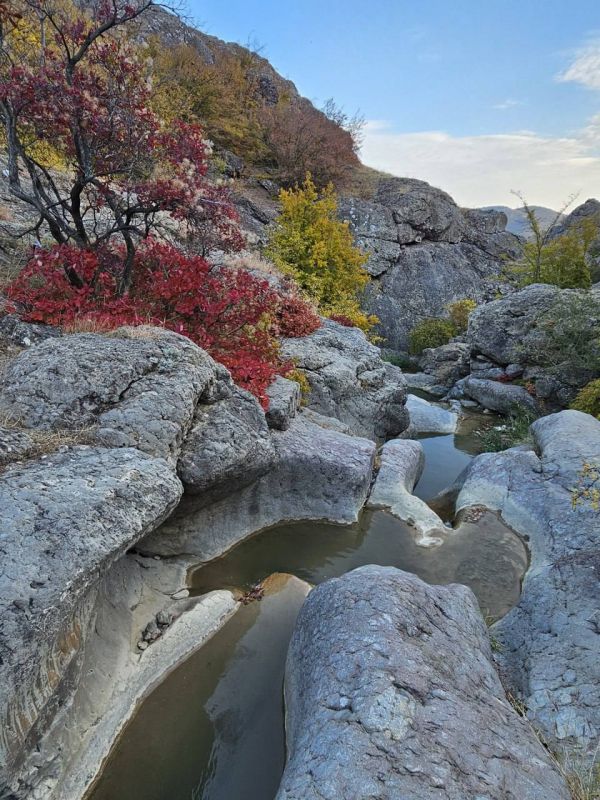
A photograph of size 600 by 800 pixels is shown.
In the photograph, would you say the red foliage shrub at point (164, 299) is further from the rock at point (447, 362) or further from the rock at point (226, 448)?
the rock at point (447, 362)

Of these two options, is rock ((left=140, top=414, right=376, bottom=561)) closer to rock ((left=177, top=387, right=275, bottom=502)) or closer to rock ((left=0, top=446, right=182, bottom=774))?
rock ((left=177, top=387, right=275, bottom=502))

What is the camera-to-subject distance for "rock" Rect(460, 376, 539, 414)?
15498 millimetres

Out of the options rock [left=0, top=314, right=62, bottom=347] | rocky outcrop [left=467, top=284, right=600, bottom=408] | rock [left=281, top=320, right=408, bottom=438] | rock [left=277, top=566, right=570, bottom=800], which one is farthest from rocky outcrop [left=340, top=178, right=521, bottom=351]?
rock [left=277, top=566, right=570, bottom=800]

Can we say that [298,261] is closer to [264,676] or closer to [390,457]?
[390,457]

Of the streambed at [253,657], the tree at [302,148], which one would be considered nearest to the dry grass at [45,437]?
the streambed at [253,657]

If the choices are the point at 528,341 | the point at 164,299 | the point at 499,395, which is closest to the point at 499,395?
the point at 499,395

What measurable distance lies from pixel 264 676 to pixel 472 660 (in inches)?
88.1

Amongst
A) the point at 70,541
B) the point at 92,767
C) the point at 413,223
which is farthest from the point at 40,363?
the point at 413,223

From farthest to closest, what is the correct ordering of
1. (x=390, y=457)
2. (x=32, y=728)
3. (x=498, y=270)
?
(x=498, y=270)
(x=390, y=457)
(x=32, y=728)

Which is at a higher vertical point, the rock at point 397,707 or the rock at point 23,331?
the rock at point 23,331

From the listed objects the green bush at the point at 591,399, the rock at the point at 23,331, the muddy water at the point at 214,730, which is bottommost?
the muddy water at the point at 214,730

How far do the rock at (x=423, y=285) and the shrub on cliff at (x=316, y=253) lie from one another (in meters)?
7.55

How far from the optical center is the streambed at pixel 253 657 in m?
4.21

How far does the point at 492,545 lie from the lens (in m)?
7.63
